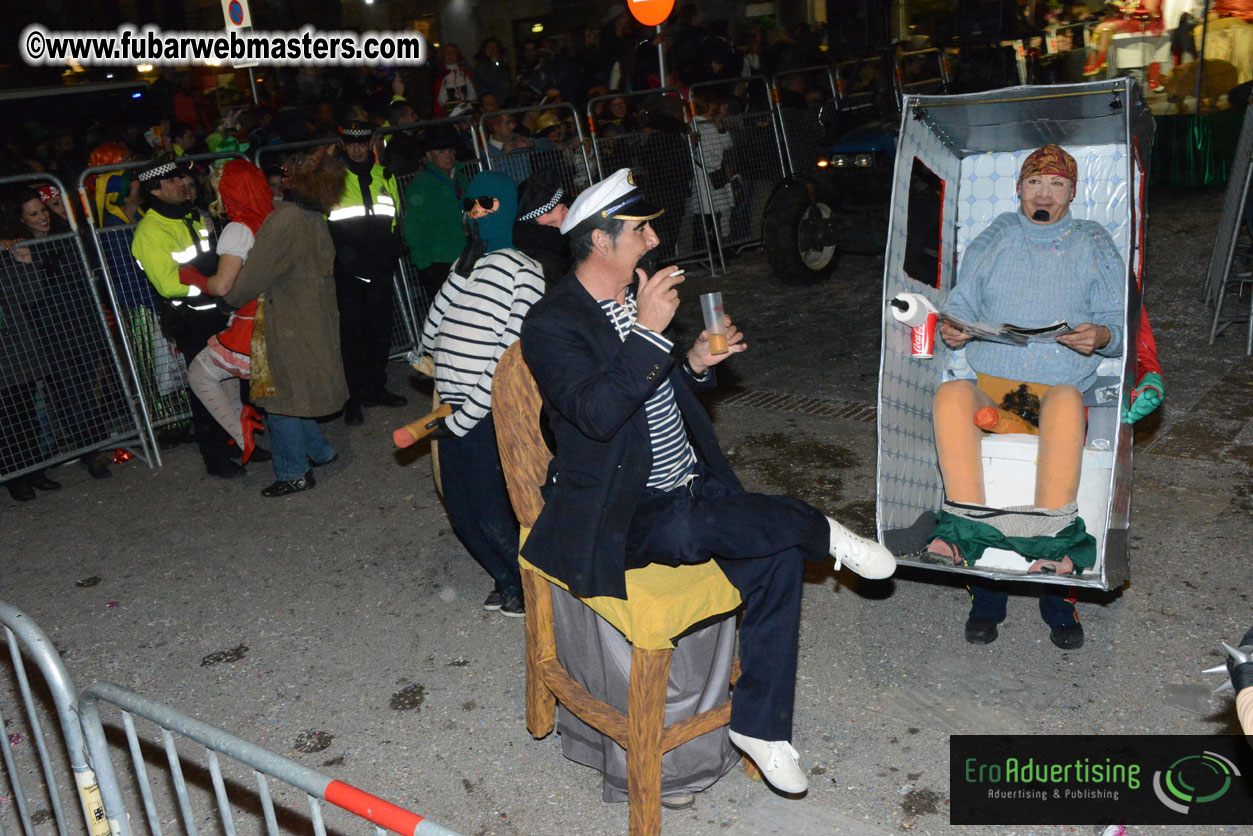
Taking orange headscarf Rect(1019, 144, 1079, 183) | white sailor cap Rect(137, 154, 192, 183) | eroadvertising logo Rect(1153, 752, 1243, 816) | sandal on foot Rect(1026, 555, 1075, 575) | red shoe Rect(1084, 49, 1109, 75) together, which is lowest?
eroadvertising logo Rect(1153, 752, 1243, 816)

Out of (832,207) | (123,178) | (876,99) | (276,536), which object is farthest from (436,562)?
(876,99)

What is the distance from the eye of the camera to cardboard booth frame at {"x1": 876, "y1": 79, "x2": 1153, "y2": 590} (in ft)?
12.7

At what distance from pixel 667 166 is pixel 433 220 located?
3752 millimetres

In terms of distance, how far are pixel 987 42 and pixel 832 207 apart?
87.4 inches

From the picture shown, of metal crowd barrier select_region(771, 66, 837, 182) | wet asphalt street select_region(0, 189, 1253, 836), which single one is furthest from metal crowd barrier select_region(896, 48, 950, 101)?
wet asphalt street select_region(0, 189, 1253, 836)

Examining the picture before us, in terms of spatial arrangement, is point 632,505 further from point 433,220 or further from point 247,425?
point 433,220

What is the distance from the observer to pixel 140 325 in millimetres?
6906

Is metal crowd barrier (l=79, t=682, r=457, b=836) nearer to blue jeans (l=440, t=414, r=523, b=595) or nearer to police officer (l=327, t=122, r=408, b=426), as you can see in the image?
blue jeans (l=440, t=414, r=523, b=595)

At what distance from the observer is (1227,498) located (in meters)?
4.97

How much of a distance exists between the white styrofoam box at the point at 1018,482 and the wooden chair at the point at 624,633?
4.63 ft

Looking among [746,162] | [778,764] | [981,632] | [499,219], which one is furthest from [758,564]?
[746,162]

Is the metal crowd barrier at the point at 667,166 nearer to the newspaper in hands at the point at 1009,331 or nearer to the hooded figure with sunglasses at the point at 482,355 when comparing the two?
the hooded figure with sunglasses at the point at 482,355

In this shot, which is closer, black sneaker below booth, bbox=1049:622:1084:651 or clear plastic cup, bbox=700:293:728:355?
clear plastic cup, bbox=700:293:728:355

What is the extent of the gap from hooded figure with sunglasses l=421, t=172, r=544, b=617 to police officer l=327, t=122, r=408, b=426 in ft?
8.17
